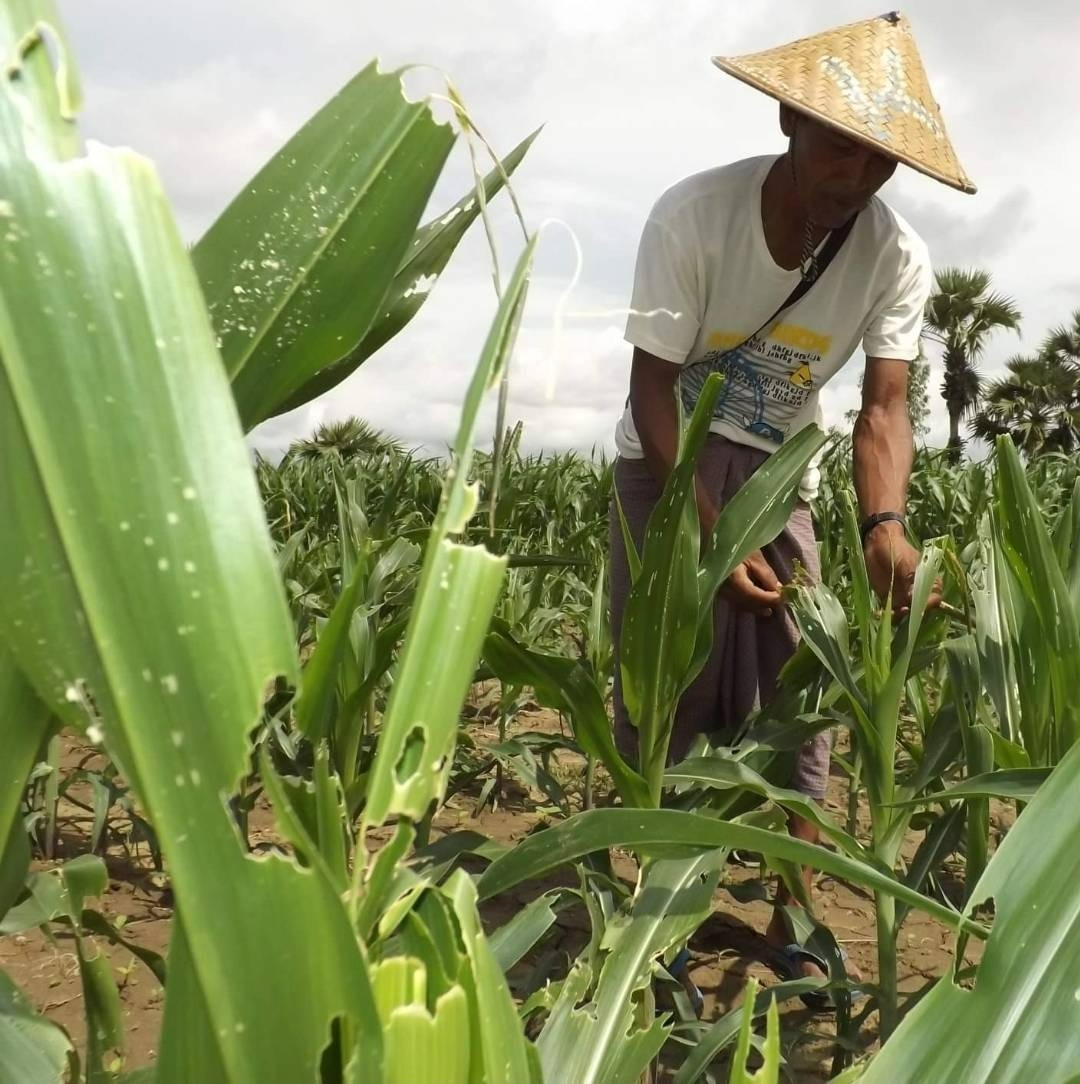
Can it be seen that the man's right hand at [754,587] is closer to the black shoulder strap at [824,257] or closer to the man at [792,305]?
the man at [792,305]

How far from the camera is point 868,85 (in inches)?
46.9

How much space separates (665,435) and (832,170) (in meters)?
0.39

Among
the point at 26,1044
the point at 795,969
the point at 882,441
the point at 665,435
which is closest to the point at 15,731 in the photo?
the point at 26,1044

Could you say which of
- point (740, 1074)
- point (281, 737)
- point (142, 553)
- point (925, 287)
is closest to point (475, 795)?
point (281, 737)

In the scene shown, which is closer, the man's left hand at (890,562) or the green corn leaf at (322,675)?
the green corn leaf at (322,675)

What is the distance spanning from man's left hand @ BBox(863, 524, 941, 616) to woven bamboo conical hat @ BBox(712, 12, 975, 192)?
18.4 inches

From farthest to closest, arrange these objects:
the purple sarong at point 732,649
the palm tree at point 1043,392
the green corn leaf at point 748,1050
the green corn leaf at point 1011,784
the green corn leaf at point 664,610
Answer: the palm tree at point 1043,392, the purple sarong at point 732,649, the green corn leaf at point 664,610, the green corn leaf at point 1011,784, the green corn leaf at point 748,1050

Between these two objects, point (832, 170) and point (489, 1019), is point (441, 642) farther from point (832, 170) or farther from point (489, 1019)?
point (832, 170)

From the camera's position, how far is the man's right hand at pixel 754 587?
1268mm

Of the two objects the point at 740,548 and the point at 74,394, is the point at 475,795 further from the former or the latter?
the point at 74,394

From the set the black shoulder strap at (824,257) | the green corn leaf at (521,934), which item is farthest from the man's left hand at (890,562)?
the green corn leaf at (521,934)

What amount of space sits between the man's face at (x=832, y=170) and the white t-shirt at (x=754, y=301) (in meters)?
0.09

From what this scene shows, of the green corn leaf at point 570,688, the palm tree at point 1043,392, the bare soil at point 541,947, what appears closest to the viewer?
the green corn leaf at point 570,688

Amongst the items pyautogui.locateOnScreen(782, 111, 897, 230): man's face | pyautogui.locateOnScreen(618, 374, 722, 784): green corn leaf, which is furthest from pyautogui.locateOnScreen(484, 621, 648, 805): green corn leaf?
pyautogui.locateOnScreen(782, 111, 897, 230): man's face
